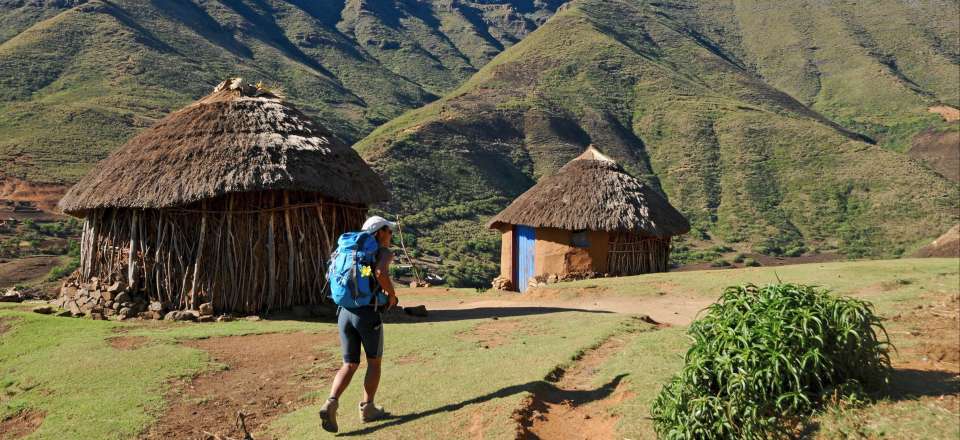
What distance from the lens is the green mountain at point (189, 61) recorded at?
38.1 m

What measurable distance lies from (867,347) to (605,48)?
56249 mm

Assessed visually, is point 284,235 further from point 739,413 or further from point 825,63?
point 825,63

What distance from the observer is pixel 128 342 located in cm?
876

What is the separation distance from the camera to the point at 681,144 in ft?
153

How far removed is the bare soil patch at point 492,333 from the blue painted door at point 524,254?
313 inches

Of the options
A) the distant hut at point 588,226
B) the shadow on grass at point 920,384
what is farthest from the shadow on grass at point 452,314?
the shadow on grass at point 920,384

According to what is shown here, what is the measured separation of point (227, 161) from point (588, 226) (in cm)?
911

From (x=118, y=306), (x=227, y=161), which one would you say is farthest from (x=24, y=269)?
(x=227, y=161)

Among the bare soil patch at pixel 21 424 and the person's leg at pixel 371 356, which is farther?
the bare soil patch at pixel 21 424

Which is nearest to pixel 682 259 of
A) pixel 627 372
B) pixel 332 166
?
pixel 332 166

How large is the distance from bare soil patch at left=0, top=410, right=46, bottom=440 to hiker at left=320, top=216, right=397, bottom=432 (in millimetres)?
2860

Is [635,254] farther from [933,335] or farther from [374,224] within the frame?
[374,224]

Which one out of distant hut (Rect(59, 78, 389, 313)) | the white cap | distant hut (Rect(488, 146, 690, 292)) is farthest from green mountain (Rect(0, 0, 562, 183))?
the white cap

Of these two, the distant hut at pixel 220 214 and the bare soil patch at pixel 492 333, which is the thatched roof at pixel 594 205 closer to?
the distant hut at pixel 220 214
